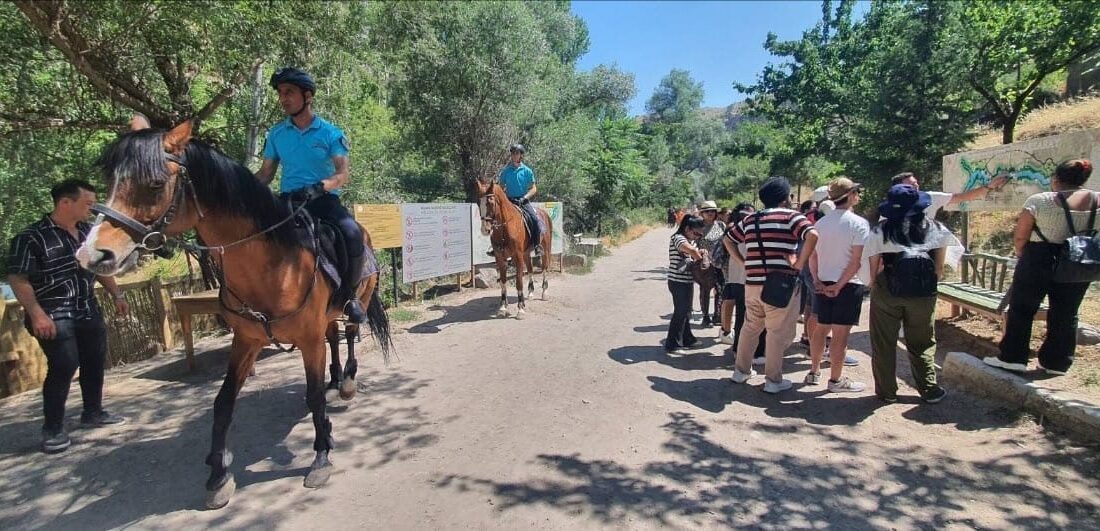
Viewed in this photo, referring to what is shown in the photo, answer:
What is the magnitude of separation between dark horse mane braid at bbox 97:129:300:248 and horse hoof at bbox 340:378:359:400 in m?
2.10

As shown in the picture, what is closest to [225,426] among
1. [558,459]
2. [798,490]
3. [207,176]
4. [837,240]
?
[207,176]

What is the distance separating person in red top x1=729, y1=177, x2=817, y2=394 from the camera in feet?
16.1

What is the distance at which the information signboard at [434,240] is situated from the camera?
9.67 m

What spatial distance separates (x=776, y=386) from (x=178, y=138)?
5.35m

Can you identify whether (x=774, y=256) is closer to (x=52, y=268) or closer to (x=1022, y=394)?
(x=1022, y=394)

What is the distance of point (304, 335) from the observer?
11.9 ft

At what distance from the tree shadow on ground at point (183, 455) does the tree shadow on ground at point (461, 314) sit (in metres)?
2.93

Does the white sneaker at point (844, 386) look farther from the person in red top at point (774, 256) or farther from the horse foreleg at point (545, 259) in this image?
the horse foreleg at point (545, 259)

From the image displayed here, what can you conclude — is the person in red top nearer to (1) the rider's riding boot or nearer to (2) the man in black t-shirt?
(1) the rider's riding boot

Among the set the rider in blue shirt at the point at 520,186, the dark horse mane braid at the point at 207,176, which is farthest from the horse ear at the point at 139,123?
the rider in blue shirt at the point at 520,186

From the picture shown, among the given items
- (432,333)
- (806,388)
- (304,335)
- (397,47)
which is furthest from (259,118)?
(397,47)

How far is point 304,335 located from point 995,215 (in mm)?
17312

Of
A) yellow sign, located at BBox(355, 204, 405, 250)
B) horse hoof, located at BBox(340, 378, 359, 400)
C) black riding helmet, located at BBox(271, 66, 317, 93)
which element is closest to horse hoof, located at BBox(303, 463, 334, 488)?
horse hoof, located at BBox(340, 378, 359, 400)

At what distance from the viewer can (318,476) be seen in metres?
3.57
